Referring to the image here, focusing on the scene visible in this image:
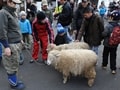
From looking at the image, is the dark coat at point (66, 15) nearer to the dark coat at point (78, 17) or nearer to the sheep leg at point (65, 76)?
the dark coat at point (78, 17)

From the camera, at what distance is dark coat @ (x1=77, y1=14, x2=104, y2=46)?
6.02 meters

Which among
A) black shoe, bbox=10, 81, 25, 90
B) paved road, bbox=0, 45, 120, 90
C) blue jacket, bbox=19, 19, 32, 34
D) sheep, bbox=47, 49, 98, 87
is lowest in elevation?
paved road, bbox=0, 45, 120, 90

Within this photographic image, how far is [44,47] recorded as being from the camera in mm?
7039

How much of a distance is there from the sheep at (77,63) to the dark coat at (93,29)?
2.17 ft

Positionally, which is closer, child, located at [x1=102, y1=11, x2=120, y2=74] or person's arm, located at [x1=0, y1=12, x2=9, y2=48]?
person's arm, located at [x1=0, y1=12, x2=9, y2=48]

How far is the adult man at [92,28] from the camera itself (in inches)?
236

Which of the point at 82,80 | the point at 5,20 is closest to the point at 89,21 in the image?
the point at 82,80

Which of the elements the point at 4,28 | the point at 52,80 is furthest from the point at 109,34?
the point at 4,28

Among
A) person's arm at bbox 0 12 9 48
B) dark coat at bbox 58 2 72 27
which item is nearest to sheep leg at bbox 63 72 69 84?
person's arm at bbox 0 12 9 48

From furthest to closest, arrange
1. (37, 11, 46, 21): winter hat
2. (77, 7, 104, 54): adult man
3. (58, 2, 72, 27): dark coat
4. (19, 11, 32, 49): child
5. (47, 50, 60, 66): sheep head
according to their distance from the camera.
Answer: (19, 11, 32, 49): child, (58, 2, 72, 27): dark coat, (37, 11, 46, 21): winter hat, (77, 7, 104, 54): adult man, (47, 50, 60, 66): sheep head

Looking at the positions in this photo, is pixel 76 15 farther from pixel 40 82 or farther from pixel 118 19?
pixel 40 82

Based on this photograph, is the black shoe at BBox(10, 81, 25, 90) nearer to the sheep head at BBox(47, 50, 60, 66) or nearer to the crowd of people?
the crowd of people

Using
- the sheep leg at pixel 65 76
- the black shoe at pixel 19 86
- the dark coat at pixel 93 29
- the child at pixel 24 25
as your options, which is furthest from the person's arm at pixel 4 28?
the child at pixel 24 25

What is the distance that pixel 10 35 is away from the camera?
4879 millimetres
